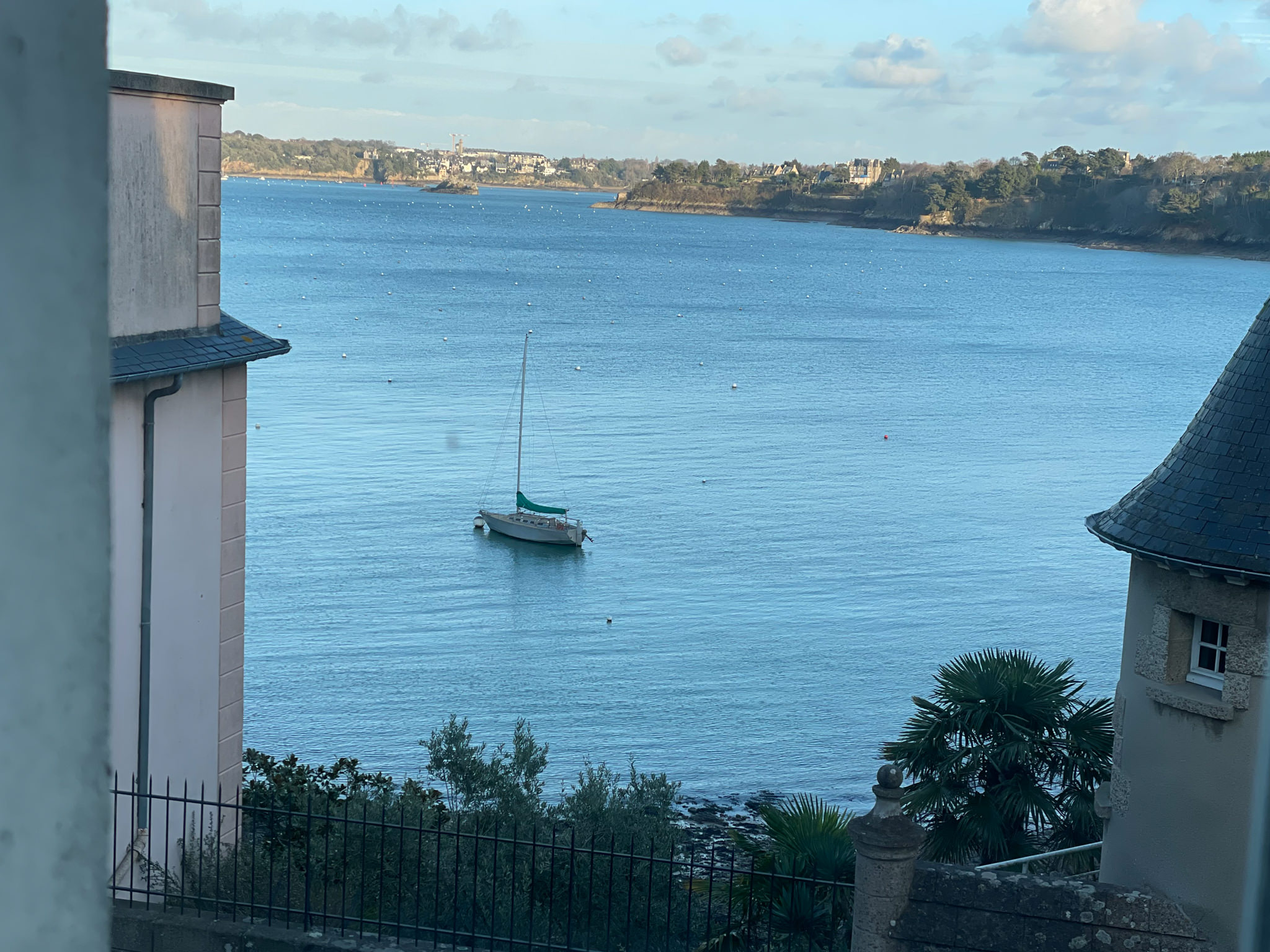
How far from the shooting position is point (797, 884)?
10.1 metres

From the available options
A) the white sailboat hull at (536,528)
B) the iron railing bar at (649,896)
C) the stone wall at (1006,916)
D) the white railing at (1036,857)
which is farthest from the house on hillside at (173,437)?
the white sailboat hull at (536,528)

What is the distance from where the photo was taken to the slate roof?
35.0ft

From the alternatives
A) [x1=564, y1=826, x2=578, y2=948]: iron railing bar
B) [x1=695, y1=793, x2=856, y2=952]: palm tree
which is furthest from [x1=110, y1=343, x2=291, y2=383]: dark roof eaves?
Result: [x1=695, y1=793, x2=856, y2=952]: palm tree

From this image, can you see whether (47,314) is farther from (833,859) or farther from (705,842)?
(705,842)

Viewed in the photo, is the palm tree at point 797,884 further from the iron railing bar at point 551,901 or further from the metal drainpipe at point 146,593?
the metal drainpipe at point 146,593

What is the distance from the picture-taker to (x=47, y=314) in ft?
2.32

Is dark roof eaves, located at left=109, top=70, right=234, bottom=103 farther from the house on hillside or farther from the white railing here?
the white railing

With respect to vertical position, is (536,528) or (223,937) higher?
(223,937)

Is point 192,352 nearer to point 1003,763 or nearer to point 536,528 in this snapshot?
point 1003,763

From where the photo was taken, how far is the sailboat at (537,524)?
144 feet

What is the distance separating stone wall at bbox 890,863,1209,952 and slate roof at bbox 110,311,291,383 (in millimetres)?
6632

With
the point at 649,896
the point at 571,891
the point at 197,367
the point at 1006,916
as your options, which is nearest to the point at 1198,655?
the point at 1006,916

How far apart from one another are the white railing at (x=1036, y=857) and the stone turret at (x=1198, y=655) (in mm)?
484

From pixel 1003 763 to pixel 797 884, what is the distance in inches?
120
